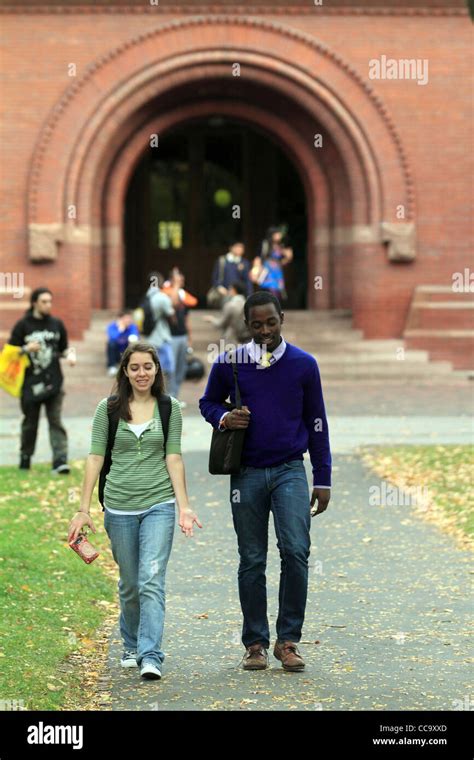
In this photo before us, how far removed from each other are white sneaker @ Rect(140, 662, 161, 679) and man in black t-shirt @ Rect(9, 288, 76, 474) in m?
6.75

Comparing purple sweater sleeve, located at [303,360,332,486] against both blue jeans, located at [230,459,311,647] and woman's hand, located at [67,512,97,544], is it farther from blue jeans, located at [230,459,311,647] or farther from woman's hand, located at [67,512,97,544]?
woman's hand, located at [67,512,97,544]

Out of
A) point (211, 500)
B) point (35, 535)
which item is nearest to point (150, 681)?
point (35, 535)

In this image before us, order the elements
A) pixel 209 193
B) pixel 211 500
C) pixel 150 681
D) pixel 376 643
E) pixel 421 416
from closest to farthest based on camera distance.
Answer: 1. pixel 150 681
2. pixel 376 643
3. pixel 211 500
4. pixel 421 416
5. pixel 209 193

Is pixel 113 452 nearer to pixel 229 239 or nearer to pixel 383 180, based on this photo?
pixel 383 180

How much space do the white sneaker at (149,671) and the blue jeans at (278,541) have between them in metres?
0.55

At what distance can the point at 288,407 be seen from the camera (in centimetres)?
720

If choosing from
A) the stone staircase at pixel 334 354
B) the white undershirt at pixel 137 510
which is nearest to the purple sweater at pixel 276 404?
the white undershirt at pixel 137 510

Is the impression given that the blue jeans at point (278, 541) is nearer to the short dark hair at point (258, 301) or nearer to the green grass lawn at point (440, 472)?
the short dark hair at point (258, 301)

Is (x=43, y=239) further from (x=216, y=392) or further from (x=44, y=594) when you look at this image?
(x=216, y=392)

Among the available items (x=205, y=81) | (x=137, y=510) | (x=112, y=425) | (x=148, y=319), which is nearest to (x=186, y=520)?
(x=137, y=510)

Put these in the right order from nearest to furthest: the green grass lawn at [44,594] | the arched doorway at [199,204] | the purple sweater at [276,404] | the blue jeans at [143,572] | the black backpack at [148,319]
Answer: the green grass lawn at [44,594]
the blue jeans at [143,572]
the purple sweater at [276,404]
the black backpack at [148,319]
the arched doorway at [199,204]

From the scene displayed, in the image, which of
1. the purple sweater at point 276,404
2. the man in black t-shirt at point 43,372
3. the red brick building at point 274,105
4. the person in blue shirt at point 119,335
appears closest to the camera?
the purple sweater at point 276,404

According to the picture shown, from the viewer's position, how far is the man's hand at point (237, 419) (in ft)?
23.2

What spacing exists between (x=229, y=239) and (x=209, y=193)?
3.20 ft
